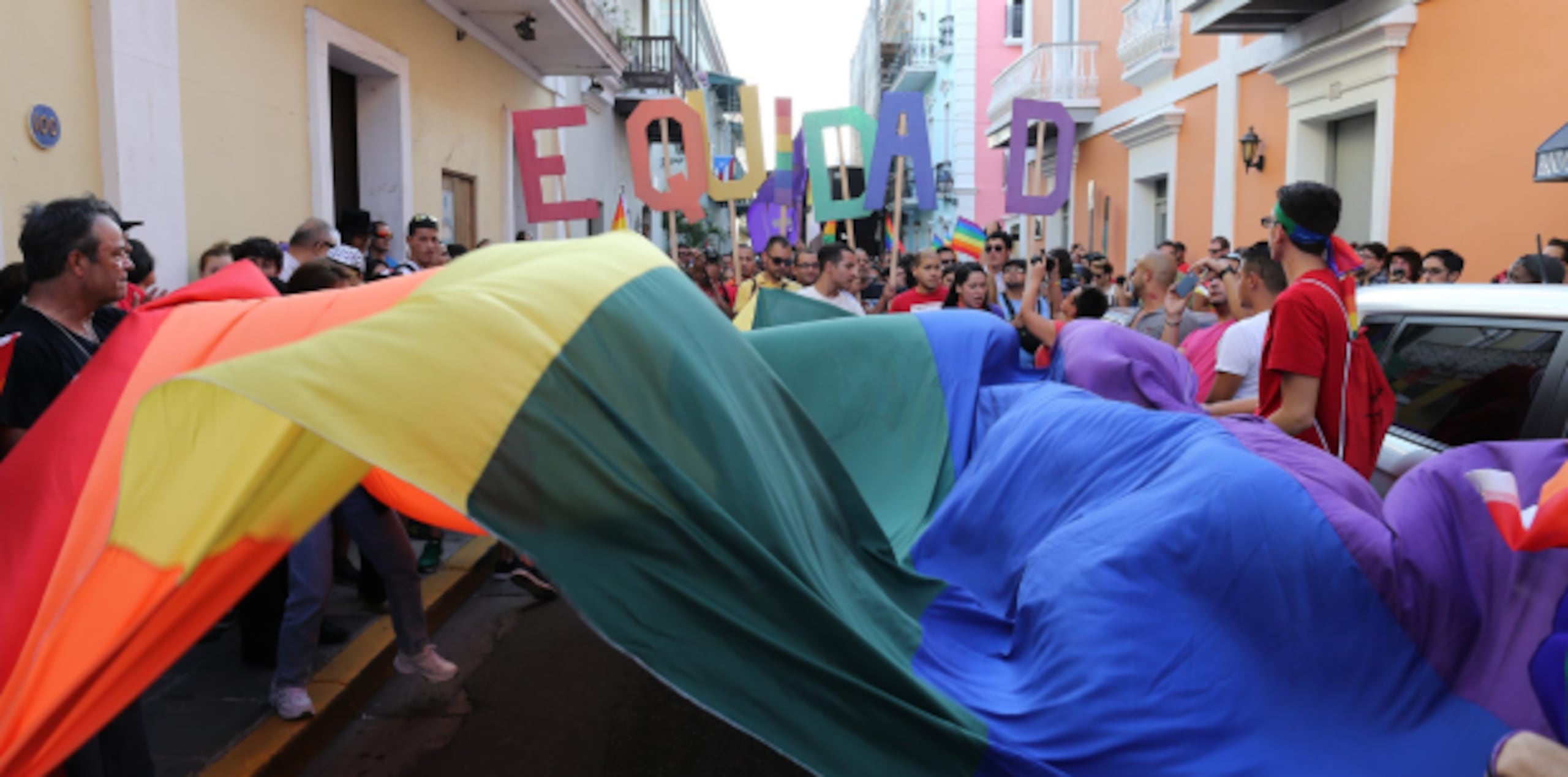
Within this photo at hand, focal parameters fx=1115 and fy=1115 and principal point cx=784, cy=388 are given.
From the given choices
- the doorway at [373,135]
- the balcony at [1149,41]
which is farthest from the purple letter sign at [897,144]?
the balcony at [1149,41]

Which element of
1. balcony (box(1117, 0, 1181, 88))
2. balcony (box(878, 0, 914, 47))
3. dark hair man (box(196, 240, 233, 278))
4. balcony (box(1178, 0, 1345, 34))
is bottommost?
dark hair man (box(196, 240, 233, 278))

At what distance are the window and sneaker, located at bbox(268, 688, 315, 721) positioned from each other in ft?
109

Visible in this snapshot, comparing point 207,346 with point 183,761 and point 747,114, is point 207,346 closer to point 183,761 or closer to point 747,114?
point 183,761

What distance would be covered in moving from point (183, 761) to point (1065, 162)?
22.4 feet

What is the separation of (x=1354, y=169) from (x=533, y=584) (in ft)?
35.0

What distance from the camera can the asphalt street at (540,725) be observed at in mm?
3951

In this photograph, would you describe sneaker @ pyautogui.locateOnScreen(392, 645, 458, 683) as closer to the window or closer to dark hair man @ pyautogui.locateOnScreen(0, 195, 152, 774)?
Answer: dark hair man @ pyautogui.locateOnScreen(0, 195, 152, 774)

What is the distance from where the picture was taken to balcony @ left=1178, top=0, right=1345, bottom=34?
1241 centimetres

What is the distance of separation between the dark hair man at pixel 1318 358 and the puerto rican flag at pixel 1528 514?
1.81 metres

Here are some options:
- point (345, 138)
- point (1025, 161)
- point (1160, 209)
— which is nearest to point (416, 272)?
point (1025, 161)

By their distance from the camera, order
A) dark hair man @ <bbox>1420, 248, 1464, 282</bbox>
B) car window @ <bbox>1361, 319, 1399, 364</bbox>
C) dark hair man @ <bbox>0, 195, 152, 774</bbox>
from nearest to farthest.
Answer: dark hair man @ <bbox>0, 195, 152, 774</bbox>, car window @ <bbox>1361, 319, 1399, 364</bbox>, dark hair man @ <bbox>1420, 248, 1464, 282</bbox>

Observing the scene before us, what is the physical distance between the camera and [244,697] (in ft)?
13.8

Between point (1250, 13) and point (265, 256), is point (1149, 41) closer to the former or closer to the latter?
point (1250, 13)

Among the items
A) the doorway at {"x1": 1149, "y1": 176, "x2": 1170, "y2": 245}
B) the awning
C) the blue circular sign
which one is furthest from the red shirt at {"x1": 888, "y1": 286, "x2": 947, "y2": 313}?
the doorway at {"x1": 1149, "y1": 176, "x2": 1170, "y2": 245}
